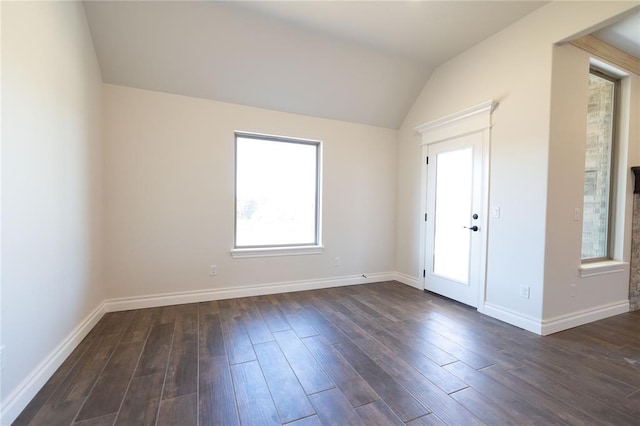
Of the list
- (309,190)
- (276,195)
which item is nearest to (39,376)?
(276,195)

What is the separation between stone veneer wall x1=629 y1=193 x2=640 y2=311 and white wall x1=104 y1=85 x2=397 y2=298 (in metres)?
3.33

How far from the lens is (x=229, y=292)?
10.8 feet

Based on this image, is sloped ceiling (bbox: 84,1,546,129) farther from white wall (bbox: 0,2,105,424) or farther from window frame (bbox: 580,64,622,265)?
window frame (bbox: 580,64,622,265)

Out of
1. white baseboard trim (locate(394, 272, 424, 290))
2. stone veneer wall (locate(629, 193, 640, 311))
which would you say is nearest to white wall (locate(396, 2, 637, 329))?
white baseboard trim (locate(394, 272, 424, 290))

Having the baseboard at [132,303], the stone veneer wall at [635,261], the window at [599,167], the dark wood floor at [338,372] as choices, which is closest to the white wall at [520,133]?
the dark wood floor at [338,372]

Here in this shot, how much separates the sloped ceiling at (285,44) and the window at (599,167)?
1.40m

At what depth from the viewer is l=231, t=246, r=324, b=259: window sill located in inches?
131

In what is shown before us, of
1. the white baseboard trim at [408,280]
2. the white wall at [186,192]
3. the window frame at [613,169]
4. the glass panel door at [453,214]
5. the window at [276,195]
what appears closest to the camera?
the white wall at [186,192]

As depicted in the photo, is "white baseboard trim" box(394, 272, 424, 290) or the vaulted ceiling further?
"white baseboard trim" box(394, 272, 424, 290)

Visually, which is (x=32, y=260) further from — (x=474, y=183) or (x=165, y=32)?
(x=474, y=183)

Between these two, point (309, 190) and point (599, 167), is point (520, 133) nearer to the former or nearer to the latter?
point (599, 167)

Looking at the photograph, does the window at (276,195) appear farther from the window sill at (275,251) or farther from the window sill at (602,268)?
the window sill at (602,268)

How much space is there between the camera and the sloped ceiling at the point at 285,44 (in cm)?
242

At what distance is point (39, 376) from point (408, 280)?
3870 millimetres
